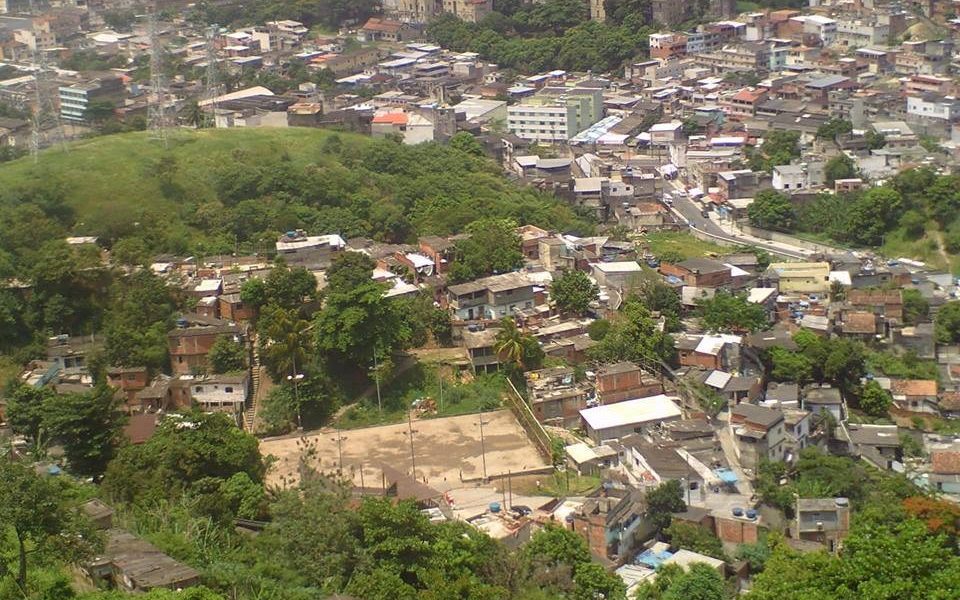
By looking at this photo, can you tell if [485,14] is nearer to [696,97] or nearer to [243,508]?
[696,97]

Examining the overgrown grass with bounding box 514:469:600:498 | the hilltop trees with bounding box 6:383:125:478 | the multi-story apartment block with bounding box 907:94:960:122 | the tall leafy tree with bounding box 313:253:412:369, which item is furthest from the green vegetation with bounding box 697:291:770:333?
the multi-story apartment block with bounding box 907:94:960:122

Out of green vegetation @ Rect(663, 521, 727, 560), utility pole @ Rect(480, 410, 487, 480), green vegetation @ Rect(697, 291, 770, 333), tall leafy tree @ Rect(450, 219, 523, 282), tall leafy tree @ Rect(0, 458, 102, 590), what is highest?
tall leafy tree @ Rect(0, 458, 102, 590)

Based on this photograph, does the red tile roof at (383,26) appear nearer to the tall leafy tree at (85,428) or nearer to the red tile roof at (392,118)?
the red tile roof at (392,118)

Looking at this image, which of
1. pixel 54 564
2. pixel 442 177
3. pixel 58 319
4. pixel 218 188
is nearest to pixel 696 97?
pixel 442 177

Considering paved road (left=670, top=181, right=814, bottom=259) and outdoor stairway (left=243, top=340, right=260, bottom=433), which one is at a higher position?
outdoor stairway (left=243, top=340, right=260, bottom=433)

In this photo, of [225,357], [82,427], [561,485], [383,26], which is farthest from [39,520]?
[383,26]

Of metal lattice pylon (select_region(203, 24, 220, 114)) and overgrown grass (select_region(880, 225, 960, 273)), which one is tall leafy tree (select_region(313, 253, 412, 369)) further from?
metal lattice pylon (select_region(203, 24, 220, 114))
